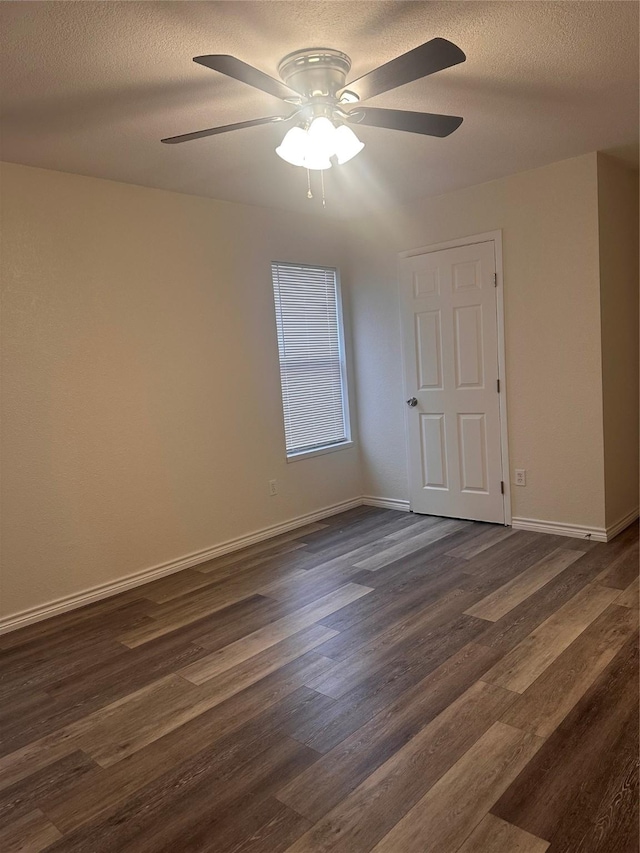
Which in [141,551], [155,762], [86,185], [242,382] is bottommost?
[155,762]

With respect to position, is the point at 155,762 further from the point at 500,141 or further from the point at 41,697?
the point at 500,141

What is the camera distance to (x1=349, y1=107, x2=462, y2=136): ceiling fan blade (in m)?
2.20

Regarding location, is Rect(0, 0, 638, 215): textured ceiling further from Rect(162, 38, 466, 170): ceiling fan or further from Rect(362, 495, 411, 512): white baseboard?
Rect(362, 495, 411, 512): white baseboard

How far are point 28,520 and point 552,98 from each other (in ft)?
11.3

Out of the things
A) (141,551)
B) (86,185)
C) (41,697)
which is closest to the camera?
(41,697)

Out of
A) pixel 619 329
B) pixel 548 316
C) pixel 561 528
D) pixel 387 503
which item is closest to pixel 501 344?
pixel 548 316

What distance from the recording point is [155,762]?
2051 mm

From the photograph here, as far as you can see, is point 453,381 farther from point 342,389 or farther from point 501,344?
point 342,389

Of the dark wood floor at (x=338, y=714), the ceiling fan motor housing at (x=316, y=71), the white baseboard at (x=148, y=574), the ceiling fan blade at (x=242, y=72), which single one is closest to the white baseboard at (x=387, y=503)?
the white baseboard at (x=148, y=574)

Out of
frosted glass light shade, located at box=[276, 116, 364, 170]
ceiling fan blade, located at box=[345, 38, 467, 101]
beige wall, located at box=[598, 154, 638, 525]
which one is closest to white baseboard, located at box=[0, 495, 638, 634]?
beige wall, located at box=[598, 154, 638, 525]

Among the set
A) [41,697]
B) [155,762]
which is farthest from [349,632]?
[41,697]

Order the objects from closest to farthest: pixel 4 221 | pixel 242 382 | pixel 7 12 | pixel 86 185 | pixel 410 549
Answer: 1. pixel 7 12
2. pixel 4 221
3. pixel 86 185
4. pixel 410 549
5. pixel 242 382

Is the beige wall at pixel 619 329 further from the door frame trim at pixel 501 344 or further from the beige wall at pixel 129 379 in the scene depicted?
the beige wall at pixel 129 379

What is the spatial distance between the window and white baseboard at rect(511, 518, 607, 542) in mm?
1648
